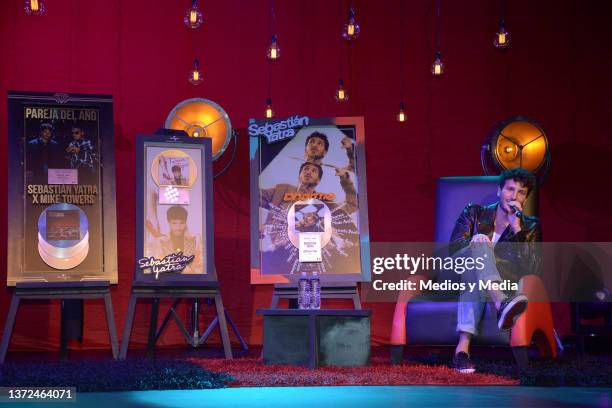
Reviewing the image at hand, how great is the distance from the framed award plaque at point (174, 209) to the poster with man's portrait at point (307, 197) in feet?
1.66

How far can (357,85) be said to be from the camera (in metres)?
7.04

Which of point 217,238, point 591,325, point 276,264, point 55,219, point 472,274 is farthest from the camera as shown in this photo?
point 217,238

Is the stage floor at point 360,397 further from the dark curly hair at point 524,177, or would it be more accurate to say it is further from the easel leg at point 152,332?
the easel leg at point 152,332

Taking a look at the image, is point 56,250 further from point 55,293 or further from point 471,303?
point 471,303

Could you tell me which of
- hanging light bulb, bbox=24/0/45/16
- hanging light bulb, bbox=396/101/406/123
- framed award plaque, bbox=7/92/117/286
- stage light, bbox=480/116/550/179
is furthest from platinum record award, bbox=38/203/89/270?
stage light, bbox=480/116/550/179

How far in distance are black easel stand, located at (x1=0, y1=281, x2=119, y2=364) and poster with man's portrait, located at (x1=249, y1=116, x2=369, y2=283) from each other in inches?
44.9

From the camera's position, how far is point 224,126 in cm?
668

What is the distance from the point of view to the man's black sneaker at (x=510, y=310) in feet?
14.6

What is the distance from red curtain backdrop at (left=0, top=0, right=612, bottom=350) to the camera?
21.7ft

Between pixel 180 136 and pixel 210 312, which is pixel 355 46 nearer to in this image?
pixel 180 136

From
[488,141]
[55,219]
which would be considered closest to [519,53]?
[488,141]

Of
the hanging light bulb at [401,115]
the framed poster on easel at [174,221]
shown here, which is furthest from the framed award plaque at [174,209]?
the hanging light bulb at [401,115]

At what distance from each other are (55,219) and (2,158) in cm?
133

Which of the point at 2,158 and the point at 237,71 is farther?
the point at 237,71
